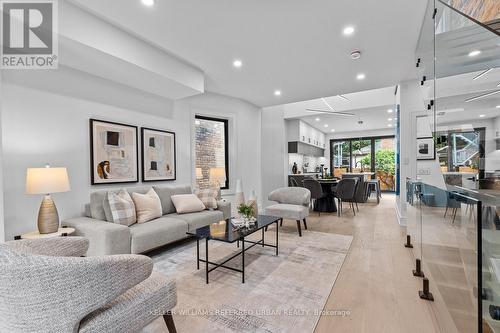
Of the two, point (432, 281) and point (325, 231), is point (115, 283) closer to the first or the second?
point (432, 281)

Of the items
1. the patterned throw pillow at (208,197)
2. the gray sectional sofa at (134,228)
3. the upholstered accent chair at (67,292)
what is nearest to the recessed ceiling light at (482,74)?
the upholstered accent chair at (67,292)

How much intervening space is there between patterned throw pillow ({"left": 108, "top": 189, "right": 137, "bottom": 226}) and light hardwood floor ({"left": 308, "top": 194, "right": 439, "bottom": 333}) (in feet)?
Result: 8.11

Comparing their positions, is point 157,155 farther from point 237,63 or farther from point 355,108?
point 355,108

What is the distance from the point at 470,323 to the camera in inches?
50.3

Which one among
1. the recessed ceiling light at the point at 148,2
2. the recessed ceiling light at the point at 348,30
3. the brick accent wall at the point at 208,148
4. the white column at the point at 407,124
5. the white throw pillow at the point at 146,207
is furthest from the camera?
the brick accent wall at the point at 208,148

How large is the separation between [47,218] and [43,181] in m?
0.40

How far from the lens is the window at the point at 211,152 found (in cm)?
492

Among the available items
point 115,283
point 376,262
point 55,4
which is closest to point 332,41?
point 376,262

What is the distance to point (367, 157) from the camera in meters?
10.2

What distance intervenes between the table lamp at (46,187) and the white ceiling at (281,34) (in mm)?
1749

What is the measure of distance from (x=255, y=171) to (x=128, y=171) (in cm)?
318

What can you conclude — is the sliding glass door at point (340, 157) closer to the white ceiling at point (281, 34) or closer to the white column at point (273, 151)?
the white column at point (273, 151)

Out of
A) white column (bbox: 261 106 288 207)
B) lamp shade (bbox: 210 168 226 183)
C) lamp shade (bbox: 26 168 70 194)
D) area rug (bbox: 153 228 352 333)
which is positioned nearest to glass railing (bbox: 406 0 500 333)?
area rug (bbox: 153 228 352 333)

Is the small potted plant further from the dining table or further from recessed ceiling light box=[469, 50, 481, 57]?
the dining table
